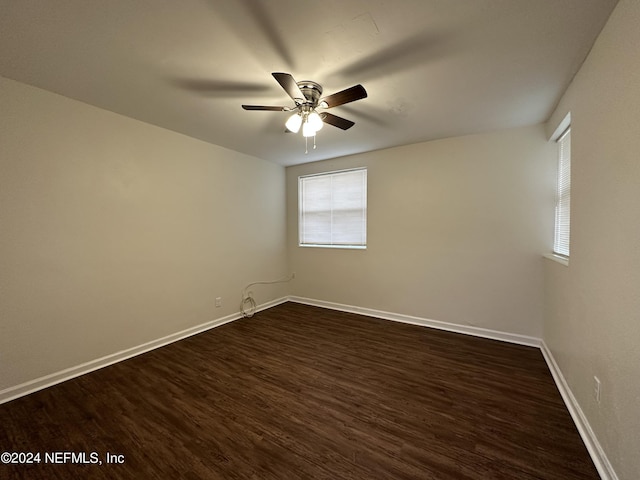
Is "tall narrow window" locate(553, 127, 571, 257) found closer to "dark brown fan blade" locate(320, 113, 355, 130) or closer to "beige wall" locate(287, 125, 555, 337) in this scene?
"beige wall" locate(287, 125, 555, 337)

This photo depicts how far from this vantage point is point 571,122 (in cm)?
197

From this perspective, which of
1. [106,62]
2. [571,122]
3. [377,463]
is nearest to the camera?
[377,463]

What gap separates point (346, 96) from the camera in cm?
174

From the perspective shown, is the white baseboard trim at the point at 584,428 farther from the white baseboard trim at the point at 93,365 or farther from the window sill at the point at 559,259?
the white baseboard trim at the point at 93,365

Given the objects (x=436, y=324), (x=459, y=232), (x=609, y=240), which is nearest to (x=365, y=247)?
(x=459, y=232)

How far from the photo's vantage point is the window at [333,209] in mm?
3984

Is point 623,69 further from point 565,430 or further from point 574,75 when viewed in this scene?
point 565,430

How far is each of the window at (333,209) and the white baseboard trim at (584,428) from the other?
253cm

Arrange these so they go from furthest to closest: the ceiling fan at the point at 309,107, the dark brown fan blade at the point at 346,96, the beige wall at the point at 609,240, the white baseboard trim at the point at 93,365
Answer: the white baseboard trim at the point at 93,365, the ceiling fan at the point at 309,107, the dark brown fan blade at the point at 346,96, the beige wall at the point at 609,240

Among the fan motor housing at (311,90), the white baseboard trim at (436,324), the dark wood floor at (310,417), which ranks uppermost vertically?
the fan motor housing at (311,90)

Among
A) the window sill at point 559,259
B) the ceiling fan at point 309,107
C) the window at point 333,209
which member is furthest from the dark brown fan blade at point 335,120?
the window sill at point 559,259

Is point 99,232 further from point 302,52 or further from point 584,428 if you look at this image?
point 584,428

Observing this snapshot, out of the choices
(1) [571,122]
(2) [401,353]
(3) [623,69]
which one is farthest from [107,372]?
(1) [571,122]

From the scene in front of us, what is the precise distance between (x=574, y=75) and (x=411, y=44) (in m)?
1.38
